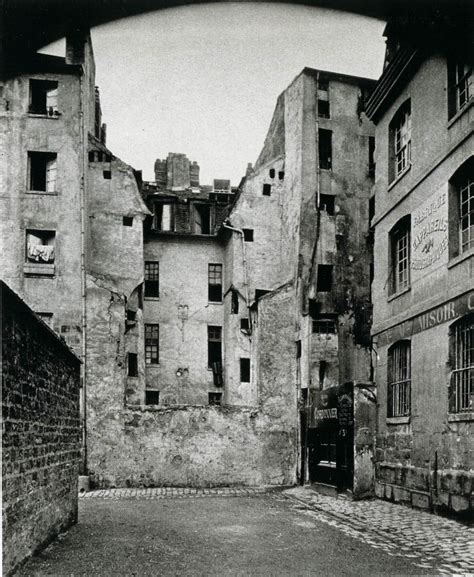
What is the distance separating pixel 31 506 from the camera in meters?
8.99

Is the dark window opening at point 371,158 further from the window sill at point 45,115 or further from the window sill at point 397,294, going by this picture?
the window sill at point 45,115

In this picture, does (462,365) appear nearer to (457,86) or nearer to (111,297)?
Result: (457,86)

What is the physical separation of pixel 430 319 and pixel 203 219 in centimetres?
1989

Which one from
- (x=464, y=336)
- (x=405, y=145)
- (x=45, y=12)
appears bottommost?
(x=464, y=336)

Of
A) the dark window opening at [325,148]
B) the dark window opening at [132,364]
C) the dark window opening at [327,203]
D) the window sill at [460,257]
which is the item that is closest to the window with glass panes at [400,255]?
the window sill at [460,257]

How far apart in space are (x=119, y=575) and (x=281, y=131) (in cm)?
2227

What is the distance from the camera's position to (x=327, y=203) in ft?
83.6

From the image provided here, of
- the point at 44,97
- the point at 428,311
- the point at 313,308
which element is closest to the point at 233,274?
the point at 313,308

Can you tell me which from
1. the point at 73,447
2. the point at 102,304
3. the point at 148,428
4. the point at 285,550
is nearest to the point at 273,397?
the point at 148,428

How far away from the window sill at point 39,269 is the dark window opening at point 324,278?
9366 millimetres

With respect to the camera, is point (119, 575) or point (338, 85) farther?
point (338, 85)

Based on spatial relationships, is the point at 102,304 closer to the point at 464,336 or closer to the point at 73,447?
the point at 73,447

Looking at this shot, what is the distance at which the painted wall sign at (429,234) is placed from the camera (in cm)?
1401

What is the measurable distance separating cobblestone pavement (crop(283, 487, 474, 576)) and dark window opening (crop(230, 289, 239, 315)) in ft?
43.0
